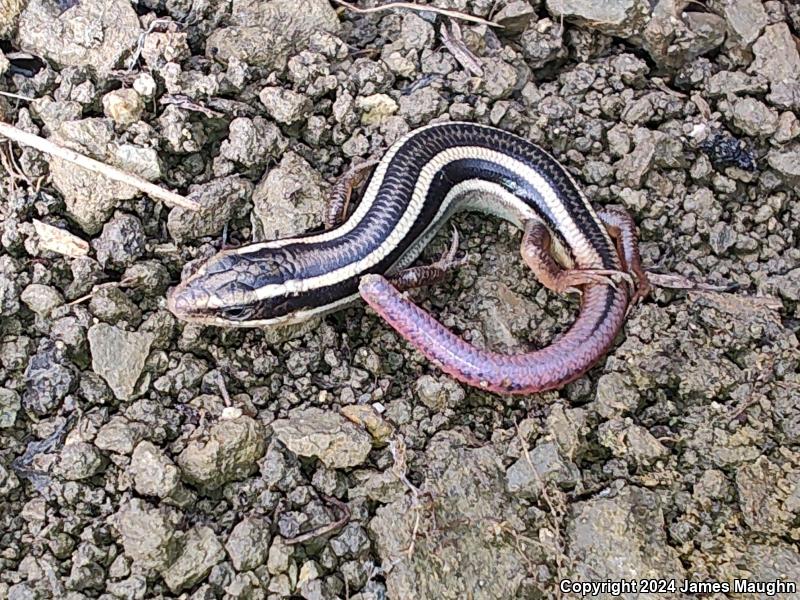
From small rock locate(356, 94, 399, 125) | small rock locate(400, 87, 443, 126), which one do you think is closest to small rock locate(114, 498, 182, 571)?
small rock locate(356, 94, 399, 125)

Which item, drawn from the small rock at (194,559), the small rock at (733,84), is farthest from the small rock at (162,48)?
the small rock at (733,84)

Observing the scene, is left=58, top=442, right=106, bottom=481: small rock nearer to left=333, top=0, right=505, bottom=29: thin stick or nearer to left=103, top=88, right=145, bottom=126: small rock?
left=103, top=88, right=145, bottom=126: small rock

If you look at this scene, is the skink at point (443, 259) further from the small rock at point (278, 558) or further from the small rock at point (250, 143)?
the small rock at point (278, 558)

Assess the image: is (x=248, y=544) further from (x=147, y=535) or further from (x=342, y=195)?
(x=342, y=195)

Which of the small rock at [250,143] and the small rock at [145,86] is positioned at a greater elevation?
the small rock at [145,86]

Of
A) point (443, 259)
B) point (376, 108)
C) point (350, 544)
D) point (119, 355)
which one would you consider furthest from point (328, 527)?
point (376, 108)

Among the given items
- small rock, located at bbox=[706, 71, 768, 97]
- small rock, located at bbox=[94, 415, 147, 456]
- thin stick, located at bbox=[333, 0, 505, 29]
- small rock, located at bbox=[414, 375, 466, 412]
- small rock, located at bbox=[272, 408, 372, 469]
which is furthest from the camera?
thin stick, located at bbox=[333, 0, 505, 29]
